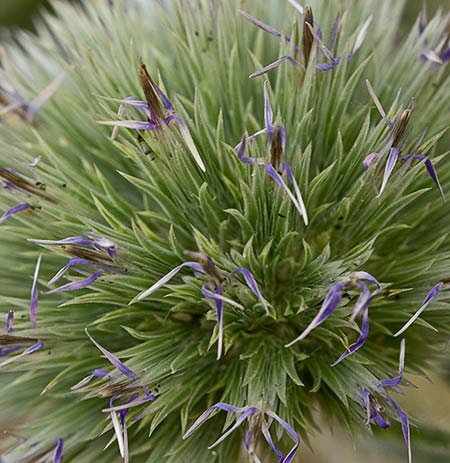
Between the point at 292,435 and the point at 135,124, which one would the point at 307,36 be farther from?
the point at 292,435

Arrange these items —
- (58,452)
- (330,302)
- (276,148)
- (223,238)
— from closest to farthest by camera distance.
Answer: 1. (330,302)
2. (276,148)
3. (58,452)
4. (223,238)

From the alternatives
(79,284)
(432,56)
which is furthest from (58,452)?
(432,56)

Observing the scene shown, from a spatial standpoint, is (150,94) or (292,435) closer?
(292,435)

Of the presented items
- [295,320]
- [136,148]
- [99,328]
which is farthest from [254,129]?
[99,328]

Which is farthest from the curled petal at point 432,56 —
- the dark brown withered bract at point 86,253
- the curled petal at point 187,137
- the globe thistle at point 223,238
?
the dark brown withered bract at point 86,253

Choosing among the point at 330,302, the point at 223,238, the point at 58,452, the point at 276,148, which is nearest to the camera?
the point at 330,302

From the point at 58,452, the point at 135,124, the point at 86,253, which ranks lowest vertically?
the point at 58,452

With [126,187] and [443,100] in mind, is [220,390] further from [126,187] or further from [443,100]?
[443,100]

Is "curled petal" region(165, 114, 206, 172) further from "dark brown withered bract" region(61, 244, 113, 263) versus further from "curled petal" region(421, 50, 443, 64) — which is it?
"curled petal" region(421, 50, 443, 64)
